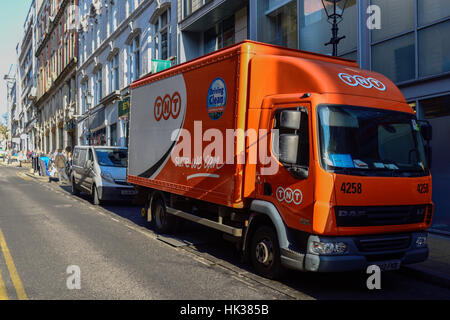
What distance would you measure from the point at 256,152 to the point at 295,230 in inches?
50.9

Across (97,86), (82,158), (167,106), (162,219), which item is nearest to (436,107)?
(167,106)

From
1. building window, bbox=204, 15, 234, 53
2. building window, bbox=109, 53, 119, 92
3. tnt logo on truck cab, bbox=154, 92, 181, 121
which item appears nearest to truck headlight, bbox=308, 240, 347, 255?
tnt logo on truck cab, bbox=154, 92, 181, 121

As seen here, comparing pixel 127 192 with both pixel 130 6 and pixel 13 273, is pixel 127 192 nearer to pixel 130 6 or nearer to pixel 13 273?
pixel 13 273

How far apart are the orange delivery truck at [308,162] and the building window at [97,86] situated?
96.0 feet

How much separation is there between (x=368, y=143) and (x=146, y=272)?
3.55 metres

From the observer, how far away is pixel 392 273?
6.76 m

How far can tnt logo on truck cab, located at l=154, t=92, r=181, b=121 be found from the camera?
8352 mm

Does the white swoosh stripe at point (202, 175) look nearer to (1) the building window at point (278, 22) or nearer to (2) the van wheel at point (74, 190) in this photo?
(1) the building window at point (278, 22)

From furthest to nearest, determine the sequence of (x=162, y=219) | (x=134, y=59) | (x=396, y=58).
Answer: (x=134, y=59) → (x=396, y=58) → (x=162, y=219)

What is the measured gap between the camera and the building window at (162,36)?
22.5 meters

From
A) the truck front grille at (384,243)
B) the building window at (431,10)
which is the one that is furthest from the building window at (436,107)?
the truck front grille at (384,243)

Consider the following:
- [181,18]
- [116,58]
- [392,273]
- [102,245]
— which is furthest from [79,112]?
[392,273]

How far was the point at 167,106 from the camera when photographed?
880 centimetres

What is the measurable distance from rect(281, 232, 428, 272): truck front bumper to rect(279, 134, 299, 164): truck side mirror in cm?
104
